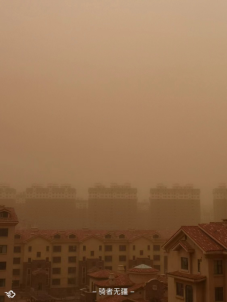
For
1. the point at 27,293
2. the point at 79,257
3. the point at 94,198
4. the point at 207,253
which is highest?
the point at 94,198

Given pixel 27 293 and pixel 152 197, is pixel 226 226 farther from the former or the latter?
pixel 152 197

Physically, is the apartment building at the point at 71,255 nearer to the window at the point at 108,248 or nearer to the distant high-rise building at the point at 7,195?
the window at the point at 108,248

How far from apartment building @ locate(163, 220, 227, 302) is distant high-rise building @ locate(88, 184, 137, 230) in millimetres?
39534

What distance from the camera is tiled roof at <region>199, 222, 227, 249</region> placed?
1170 centimetres

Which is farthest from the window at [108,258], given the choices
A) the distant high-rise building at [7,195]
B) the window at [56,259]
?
the distant high-rise building at [7,195]

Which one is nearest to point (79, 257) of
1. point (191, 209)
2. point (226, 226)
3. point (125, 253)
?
point (125, 253)

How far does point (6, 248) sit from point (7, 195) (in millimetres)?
36455

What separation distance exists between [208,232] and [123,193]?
1687 inches

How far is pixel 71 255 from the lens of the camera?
99.7 ft

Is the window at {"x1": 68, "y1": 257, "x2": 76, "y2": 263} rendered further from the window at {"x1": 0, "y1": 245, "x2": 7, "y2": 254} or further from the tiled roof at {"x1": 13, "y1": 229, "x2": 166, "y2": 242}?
the window at {"x1": 0, "y1": 245, "x2": 7, "y2": 254}

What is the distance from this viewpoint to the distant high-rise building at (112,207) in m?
52.2

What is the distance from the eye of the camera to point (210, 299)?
11.1 metres

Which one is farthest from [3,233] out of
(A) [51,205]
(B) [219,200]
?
(B) [219,200]

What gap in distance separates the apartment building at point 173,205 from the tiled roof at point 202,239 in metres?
40.8
